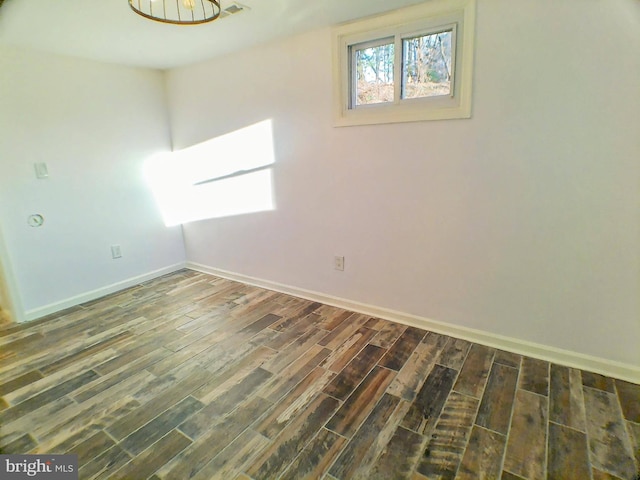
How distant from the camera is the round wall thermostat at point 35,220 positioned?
2705 mm

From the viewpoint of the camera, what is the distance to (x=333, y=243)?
2789 millimetres

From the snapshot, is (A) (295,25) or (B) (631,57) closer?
(B) (631,57)

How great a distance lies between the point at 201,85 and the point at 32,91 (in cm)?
132

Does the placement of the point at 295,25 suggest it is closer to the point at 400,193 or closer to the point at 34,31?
the point at 400,193

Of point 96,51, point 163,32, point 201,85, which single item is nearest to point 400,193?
point 163,32

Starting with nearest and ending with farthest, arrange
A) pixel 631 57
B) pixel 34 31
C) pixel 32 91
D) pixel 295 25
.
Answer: pixel 631 57 → pixel 34 31 → pixel 295 25 → pixel 32 91

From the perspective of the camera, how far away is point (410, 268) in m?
2.45

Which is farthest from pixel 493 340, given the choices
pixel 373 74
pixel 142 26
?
pixel 142 26

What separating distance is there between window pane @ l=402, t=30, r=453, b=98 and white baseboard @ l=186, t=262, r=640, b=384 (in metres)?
1.60

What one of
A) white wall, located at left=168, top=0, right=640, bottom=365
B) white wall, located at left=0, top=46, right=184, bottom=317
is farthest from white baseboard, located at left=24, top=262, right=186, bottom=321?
white wall, located at left=168, top=0, right=640, bottom=365

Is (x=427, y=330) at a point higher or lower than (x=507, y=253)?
lower

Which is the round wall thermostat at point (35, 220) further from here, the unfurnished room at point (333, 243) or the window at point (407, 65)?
the window at point (407, 65)

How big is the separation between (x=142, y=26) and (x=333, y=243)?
6.69 feet

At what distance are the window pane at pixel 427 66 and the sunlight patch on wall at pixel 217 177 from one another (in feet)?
3.95
